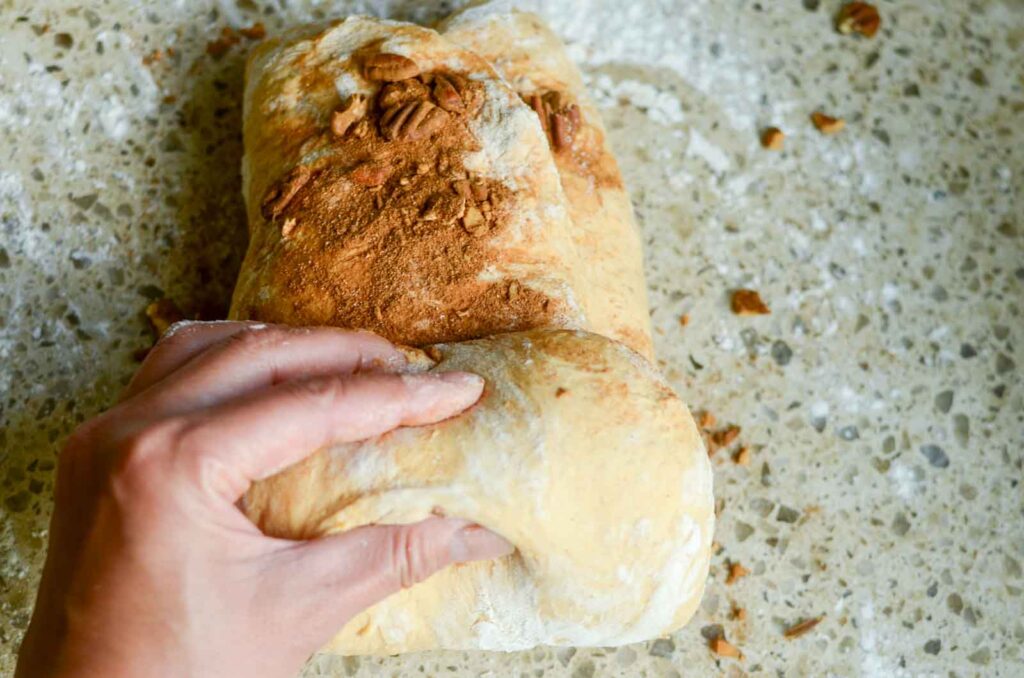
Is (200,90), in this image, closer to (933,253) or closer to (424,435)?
(424,435)

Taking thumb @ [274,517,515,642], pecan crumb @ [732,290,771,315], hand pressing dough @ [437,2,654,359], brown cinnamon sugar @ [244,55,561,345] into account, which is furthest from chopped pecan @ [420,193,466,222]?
pecan crumb @ [732,290,771,315]

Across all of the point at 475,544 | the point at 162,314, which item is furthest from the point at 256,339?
the point at 162,314

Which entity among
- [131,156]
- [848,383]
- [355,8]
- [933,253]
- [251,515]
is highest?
[355,8]

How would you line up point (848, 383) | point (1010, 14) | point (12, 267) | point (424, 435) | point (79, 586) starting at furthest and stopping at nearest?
point (1010, 14)
point (848, 383)
point (12, 267)
point (424, 435)
point (79, 586)

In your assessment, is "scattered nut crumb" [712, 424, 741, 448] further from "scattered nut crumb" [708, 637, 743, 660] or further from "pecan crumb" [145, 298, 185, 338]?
"pecan crumb" [145, 298, 185, 338]

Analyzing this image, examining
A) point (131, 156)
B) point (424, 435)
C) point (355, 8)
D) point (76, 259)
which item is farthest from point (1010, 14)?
point (76, 259)

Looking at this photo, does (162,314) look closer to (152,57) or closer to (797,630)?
(152,57)

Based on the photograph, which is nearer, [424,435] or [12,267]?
[424,435]
